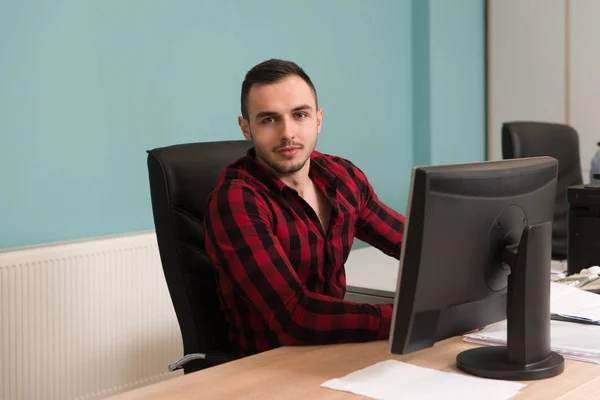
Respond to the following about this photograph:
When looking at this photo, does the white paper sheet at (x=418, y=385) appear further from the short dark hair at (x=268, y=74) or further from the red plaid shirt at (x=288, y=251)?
the short dark hair at (x=268, y=74)

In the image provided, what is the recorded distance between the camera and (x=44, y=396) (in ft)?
8.57

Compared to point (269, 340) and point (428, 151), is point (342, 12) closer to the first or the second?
point (428, 151)

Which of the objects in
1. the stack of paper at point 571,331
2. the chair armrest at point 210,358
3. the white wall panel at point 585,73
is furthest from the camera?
the white wall panel at point 585,73

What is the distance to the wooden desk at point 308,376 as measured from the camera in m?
1.29

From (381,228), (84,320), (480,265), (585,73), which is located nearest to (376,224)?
(381,228)

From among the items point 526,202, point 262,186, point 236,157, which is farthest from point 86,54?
point 526,202

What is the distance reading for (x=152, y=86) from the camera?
3.02 metres

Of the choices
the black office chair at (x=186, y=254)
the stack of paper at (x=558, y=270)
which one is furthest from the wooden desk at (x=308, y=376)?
the stack of paper at (x=558, y=270)

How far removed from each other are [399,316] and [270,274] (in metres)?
0.43

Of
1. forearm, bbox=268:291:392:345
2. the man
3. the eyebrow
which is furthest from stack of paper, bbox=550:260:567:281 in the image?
the eyebrow

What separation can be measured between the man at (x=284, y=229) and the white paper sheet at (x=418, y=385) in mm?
220

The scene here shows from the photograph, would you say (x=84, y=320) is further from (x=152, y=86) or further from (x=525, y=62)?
(x=525, y=62)

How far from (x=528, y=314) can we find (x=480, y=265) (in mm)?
116

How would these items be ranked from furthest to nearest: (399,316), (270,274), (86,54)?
(86,54), (270,274), (399,316)
